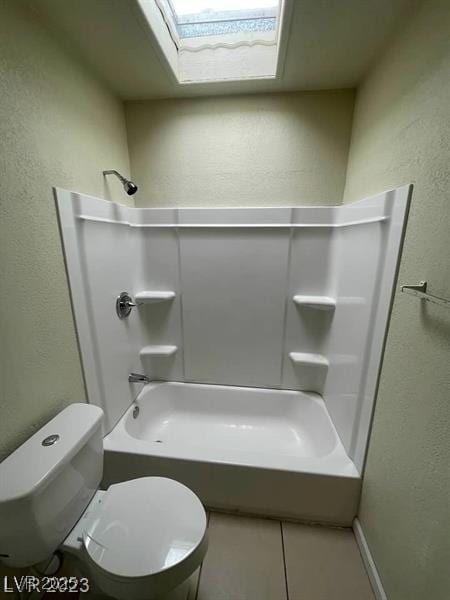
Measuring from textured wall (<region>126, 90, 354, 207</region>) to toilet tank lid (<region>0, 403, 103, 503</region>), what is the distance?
51.4 inches

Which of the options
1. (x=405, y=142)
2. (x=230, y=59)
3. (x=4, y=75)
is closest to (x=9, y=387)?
(x=4, y=75)

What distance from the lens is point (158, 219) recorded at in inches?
64.7

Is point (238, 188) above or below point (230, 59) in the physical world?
below

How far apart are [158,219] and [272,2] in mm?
1162

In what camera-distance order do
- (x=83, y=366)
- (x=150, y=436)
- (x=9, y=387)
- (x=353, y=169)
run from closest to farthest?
(x=9, y=387), (x=83, y=366), (x=353, y=169), (x=150, y=436)

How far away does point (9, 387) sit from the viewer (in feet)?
2.80

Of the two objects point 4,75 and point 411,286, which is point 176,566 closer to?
point 411,286

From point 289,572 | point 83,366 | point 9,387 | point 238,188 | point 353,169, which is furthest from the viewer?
point 238,188

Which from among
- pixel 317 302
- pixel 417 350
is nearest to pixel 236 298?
pixel 317 302

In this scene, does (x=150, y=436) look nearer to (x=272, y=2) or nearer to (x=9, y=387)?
(x=9, y=387)

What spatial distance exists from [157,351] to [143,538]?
1094 millimetres

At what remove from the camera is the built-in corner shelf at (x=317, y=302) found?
5.13 ft

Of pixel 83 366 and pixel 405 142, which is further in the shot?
pixel 83 366

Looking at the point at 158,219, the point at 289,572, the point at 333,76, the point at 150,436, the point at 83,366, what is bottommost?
the point at 289,572
